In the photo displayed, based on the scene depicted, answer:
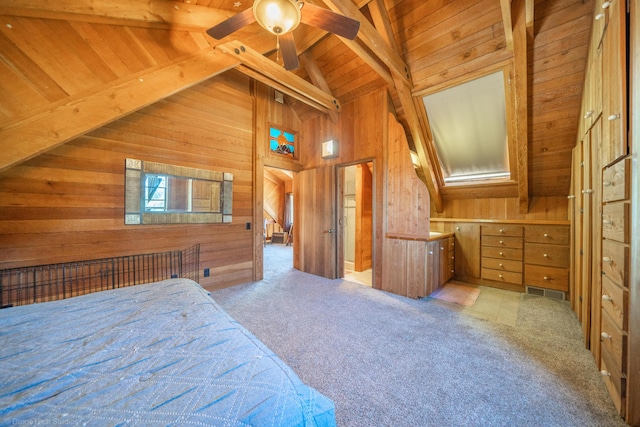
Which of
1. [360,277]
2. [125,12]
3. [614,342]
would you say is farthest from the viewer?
[360,277]

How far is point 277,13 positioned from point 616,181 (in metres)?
2.49

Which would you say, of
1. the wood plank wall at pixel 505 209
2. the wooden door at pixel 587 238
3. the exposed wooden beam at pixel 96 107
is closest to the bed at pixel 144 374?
the exposed wooden beam at pixel 96 107

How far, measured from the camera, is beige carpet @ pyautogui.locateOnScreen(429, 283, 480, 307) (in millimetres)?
3084

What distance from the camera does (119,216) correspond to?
2.74 metres

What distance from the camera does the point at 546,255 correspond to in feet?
10.6

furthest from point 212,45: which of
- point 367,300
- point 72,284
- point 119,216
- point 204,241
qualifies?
point 367,300

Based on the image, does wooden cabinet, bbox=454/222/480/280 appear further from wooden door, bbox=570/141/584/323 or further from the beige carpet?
wooden door, bbox=570/141/584/323

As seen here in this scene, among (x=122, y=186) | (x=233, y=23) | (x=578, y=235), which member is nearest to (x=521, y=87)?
(x=578, y=235)

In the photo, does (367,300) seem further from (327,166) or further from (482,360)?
(327,166)

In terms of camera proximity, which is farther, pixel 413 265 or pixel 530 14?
pixel 413 265

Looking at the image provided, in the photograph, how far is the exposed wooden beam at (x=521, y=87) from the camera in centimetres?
226

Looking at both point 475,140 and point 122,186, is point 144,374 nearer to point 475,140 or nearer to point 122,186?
point 122,186

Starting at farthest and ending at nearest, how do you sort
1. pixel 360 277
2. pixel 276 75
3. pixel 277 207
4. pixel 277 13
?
pixel 277 207, pixel 360 277, pixel 276 75, pixel 277 13

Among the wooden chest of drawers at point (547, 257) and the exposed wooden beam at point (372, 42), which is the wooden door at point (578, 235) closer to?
the wooden chest of drawers at point (547, 257)
